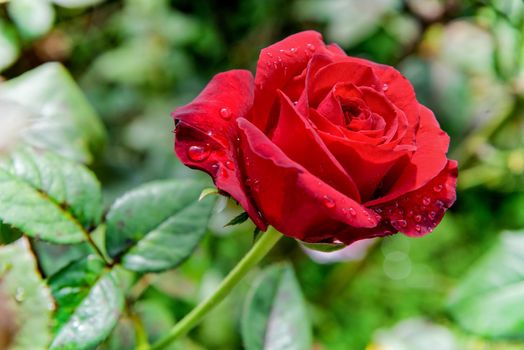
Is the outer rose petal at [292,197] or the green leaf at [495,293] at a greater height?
the outer rose petal at [292,197]

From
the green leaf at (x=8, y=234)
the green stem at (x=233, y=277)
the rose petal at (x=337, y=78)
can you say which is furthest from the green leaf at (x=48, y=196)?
the rose petal at (x=337, y=78)

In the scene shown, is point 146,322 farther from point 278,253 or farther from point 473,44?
point 473,44

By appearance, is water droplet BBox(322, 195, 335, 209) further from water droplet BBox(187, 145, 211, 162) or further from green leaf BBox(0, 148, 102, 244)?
green leaf BBox(0, 148, 102, 244)

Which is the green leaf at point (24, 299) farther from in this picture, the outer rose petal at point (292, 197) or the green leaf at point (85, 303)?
the outer rose petal at point (292, 197)

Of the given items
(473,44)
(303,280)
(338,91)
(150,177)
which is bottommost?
(303,280)

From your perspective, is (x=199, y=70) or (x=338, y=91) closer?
(x=338, y=91)

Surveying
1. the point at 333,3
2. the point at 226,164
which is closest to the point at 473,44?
the point at 333,3

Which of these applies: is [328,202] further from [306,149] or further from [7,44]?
[7,44]

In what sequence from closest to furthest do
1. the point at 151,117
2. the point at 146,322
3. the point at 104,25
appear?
the point at 146,322
the point at 151,117
the point at 104,25
